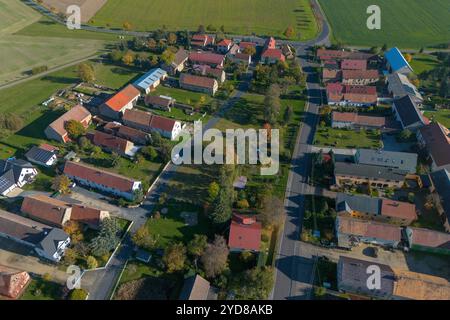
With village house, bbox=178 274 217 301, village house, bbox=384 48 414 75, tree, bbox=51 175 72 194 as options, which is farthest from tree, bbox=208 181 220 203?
village house, bbox=384 48 414 75

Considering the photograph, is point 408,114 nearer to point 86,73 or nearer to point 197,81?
point 197,81

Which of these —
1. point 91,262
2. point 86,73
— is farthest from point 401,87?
point 86,73

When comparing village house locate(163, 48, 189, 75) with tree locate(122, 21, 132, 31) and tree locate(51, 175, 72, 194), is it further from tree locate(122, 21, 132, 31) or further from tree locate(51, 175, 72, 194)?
tree locate(51, 175, 72, 194)

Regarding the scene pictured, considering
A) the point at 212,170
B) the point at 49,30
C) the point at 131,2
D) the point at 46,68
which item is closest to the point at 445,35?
the point at 212,170

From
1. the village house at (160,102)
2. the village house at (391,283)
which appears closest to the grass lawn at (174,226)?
the village house at (391,283)

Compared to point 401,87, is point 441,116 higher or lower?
lower

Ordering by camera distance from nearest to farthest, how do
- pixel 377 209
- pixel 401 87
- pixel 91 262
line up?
1. pixel 91 262
2. pixel 377 209
3. pixel 401 87
